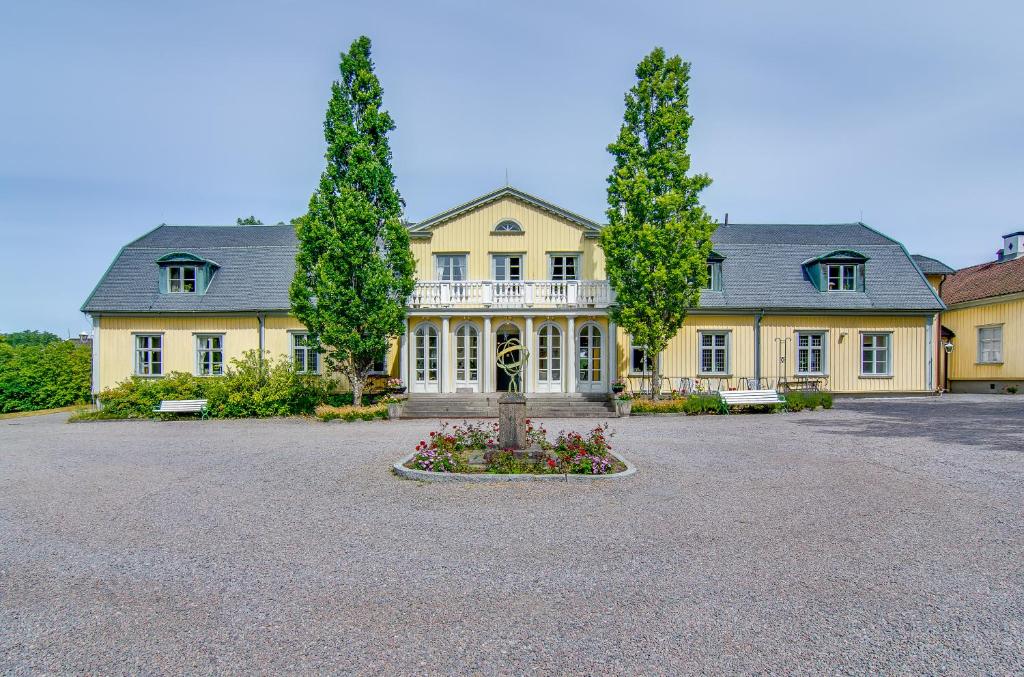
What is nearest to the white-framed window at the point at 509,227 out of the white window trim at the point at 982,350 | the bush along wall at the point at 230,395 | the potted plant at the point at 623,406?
the potted plant at the point at 623,406

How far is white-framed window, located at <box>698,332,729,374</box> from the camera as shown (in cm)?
2269

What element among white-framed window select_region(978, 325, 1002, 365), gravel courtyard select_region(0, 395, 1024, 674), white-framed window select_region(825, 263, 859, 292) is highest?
white-framed window select_region(825, 263, 859, 292)

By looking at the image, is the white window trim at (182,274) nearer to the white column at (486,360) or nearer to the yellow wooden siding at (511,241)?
the yellow wooden siding at (511,241)

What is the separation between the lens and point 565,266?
895 inches

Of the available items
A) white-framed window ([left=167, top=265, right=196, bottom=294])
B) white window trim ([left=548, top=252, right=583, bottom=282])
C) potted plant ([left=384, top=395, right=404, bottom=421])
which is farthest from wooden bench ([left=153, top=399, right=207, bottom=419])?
white window trim ([left=548, top=252, right=583, bottom=282])

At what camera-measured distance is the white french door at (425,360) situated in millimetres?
21453

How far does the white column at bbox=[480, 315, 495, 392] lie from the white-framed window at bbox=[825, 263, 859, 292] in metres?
13.4

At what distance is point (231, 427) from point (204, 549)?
11455 mm

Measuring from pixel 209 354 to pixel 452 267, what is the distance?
397 inches

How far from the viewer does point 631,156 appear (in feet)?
64.4

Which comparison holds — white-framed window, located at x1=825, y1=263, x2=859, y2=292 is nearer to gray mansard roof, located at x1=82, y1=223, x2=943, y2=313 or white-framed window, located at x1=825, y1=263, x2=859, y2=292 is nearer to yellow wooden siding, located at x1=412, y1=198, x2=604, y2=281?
gray mansard roof, located at x1=82, y1=223, x2=943, y2=313

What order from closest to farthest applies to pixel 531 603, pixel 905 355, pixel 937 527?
1. pixel 531 603
2. pixel 937 527
3. pixel 905 355

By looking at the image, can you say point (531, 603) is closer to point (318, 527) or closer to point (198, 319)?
point (318, 527)

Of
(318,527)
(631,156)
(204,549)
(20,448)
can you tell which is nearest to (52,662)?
(204,549)
